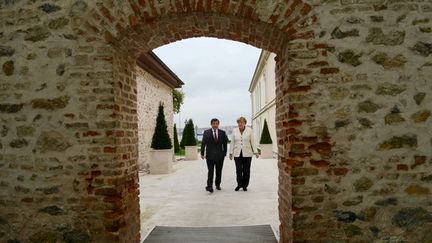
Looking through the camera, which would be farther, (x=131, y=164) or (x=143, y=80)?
(x=143, y=80)

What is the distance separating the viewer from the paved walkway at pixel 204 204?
18.1ft

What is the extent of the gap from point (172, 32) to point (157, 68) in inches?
369

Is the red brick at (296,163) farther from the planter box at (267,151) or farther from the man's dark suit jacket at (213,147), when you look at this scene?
the planter box at (267,151)

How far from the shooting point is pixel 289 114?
3619mm

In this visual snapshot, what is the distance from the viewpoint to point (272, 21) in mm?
3604

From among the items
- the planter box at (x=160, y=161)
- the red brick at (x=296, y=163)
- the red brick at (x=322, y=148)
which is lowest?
the planter box at (x=160, y=161)

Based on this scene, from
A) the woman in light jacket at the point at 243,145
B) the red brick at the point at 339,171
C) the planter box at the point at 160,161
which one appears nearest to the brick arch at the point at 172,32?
the red brick at the point at 339,171

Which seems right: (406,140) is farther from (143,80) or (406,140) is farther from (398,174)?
(143,80)

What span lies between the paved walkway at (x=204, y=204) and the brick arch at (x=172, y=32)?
117cm

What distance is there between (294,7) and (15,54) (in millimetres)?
2948

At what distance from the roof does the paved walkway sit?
4015 mm

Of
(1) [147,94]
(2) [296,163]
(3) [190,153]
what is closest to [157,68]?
(1) [147,94]

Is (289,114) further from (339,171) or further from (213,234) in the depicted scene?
(213,234)

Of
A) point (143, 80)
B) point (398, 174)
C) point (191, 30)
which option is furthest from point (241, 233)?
point (143, 80)
